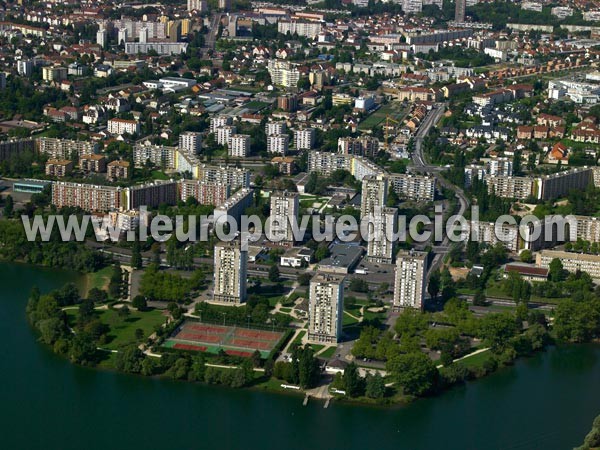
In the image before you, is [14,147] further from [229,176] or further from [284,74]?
[284,74]

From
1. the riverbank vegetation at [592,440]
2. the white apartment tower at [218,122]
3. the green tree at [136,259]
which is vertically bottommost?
the riverbank vegetation at [592,440]

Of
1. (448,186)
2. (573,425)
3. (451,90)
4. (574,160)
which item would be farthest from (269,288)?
(451,90)

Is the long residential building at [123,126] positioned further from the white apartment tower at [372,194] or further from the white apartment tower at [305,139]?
the white apartment tower at [372,194]

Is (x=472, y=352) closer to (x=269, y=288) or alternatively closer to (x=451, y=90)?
(x=269, y=288)

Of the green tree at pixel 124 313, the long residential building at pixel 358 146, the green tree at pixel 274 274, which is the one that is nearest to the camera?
the green tree at pixel 124 313

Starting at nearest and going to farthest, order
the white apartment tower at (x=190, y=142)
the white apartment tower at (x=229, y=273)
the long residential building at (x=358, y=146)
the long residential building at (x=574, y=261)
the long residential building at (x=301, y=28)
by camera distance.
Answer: the white apartment tower at (x=229, y=273) → the long residential building at (x=574, y=261) → the long residential building at (x=358, y=146) → the white apartment tower at (x=190, y=142) → the long residential building at (x=301, y=28)

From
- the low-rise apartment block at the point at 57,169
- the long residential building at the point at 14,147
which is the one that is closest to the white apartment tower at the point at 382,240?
the low-rise apartment block at the point at 57,169

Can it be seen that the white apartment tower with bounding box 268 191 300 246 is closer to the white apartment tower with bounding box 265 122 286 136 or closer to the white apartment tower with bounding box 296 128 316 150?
the white apartment tower with bounding box 296 128 316 150

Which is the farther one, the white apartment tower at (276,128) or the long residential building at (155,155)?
the white apartment tower at (276,128)
